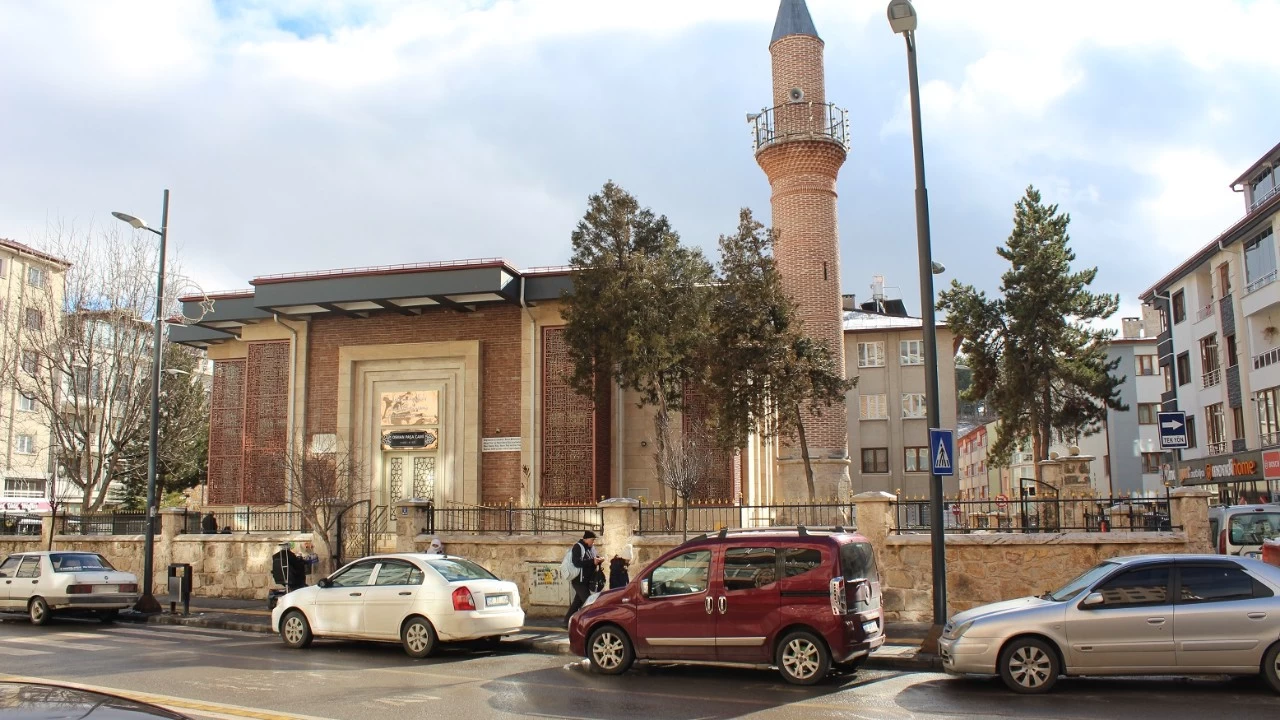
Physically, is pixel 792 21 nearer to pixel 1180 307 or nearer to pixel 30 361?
pixel 30 361

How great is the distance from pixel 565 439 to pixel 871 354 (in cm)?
2803

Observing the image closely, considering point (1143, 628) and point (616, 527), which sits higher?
point (616, 527)

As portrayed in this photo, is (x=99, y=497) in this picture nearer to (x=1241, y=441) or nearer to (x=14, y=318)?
(x=14, y=318)

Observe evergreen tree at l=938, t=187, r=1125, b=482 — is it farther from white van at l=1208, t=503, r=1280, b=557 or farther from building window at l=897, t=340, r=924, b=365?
white van at l=1208, t=503, r=1280, b=557

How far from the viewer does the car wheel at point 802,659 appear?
34.4 feet

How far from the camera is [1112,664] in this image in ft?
31.8

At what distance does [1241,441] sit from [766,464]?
66.3ft

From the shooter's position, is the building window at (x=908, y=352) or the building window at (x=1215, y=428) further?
the building window at (x=908, y=352)

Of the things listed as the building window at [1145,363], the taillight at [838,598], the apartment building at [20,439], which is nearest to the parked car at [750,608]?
the taillight at [838,598]

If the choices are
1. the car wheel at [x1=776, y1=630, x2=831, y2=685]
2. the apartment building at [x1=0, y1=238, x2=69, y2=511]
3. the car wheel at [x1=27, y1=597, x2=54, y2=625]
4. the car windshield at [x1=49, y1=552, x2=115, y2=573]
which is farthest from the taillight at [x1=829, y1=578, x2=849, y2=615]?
the apartment building at [x1=0, y1=238, x2=69, y2=511]

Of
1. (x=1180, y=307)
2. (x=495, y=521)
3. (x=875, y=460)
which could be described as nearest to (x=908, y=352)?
(x=875, y=460)

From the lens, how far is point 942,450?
12.6 metres

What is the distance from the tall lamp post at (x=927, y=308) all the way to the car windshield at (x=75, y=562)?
15.4 m

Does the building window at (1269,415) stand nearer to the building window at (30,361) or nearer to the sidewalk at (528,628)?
the sidewalk at (528,628)
